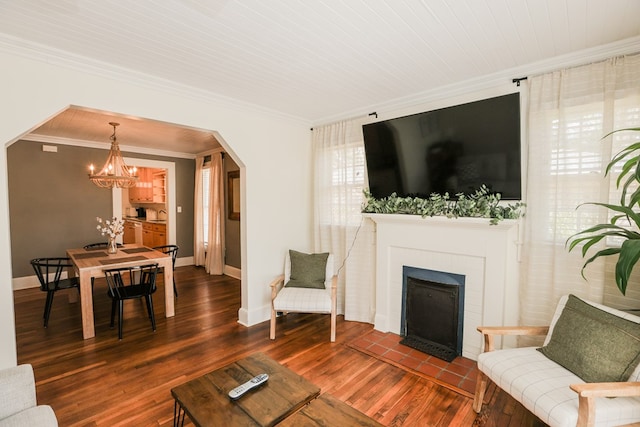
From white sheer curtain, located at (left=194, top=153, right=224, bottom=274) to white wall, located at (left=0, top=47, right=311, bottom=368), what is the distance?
8.06ft

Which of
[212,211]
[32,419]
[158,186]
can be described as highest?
[158,186]

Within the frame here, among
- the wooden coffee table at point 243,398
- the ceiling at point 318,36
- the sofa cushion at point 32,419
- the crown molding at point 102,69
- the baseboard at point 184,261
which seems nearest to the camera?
the sofa cushion at point 32,419

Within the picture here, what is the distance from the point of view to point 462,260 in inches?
111

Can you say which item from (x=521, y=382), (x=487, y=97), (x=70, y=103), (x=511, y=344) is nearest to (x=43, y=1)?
(x=70, y=103)

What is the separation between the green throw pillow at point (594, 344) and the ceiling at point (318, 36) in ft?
5.90

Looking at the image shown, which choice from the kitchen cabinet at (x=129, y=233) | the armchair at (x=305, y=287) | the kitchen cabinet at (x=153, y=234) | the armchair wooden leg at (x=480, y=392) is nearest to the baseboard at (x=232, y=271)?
the kitchen cabinet at (x=153, y=234)

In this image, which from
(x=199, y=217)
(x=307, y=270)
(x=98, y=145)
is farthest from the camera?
(x=199, y=217)

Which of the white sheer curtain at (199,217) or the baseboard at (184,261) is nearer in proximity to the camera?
the white sheer curtain at (199,217)

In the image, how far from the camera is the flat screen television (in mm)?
2463

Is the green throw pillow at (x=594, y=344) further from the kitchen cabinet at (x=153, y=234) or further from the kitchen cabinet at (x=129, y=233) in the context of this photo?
the kitchen cabinet at (x=129, y=233)

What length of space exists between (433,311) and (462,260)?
603 mm

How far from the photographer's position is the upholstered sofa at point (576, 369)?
1470 mm

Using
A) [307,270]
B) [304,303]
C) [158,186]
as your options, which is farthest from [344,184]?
[158,186]

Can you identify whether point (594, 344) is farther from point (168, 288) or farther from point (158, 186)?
point (158, 186)
